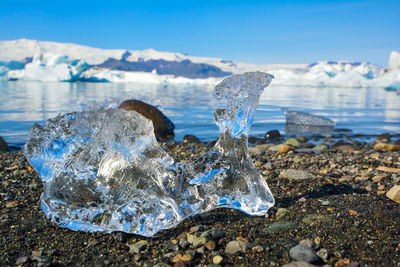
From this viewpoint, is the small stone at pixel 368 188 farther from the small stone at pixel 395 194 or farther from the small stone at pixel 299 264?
the small stone at pixel 299 264

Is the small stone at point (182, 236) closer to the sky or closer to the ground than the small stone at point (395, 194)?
closer to the ground

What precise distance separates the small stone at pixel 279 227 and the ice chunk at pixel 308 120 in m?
8.61

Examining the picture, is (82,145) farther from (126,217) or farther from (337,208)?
(337,208)

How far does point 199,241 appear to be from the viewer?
2.21m

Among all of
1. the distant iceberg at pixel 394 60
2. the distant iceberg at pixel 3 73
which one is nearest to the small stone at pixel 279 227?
the distant iceberg at pixel 3 73

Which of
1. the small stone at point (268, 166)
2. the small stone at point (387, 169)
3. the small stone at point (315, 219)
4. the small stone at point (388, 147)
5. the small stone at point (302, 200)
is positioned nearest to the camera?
the small stone at point (315, 219)

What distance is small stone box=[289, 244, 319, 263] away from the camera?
199cm

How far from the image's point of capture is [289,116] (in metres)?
11.3

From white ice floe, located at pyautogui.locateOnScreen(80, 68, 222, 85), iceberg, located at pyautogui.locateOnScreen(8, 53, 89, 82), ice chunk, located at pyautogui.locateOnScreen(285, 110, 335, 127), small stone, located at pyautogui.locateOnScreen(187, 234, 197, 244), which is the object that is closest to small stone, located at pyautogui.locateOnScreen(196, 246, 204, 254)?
small stone, located at pyautogui.locateOnScreen(187, 234, 197, 244)

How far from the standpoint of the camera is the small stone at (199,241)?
86.1 inches

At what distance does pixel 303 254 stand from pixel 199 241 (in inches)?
26.4

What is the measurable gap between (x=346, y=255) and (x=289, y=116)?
31.6 ft

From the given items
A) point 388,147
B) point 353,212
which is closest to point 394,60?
point 388,147

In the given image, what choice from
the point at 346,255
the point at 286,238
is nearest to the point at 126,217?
the point at 286,238
